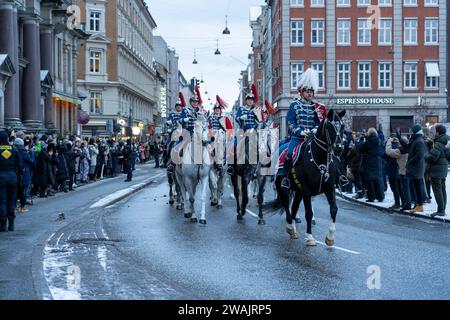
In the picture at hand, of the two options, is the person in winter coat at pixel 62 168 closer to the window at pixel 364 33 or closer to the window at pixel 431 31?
the window at pixel 364 33

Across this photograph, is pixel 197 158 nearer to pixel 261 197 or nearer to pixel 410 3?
pixel 261 197

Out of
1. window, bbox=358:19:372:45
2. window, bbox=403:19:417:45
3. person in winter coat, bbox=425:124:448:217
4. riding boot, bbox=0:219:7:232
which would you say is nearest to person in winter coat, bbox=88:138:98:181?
riding boot, bbox=0:219:7:232

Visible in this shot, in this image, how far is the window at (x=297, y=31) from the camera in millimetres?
68938

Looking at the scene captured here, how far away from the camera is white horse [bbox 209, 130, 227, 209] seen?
61.1 ft

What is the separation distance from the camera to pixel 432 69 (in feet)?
222

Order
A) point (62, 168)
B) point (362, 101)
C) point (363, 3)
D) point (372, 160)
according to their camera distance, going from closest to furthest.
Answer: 1. point (372, 160)
2. point (62, 168)
3. point (362, 101)
4. point (363, 3)

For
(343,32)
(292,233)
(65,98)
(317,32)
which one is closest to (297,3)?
(317,32)

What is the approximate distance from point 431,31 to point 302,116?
58.3 metres

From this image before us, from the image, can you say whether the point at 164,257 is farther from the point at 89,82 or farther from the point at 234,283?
the point at 89,82

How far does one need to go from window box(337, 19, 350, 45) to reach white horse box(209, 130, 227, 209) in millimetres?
50325

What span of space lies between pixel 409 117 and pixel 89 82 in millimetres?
35248

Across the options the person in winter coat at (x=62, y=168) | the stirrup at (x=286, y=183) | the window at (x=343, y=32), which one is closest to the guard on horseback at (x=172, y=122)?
the stirrup at (x=286, y=183)
